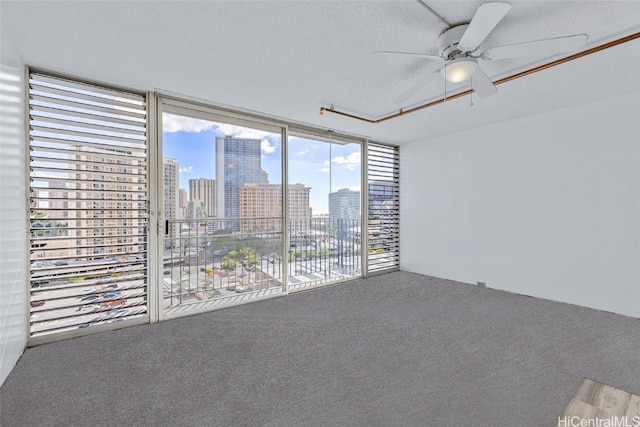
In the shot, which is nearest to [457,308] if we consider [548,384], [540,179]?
[548,384]


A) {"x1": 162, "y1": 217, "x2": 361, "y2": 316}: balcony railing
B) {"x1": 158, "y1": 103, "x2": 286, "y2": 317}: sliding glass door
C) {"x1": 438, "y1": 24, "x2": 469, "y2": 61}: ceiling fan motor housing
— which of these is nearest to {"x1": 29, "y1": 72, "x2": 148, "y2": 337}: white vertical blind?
{"x1": 158, "y1": 103, "x2": 286, "y2": 317}: sliding glass door

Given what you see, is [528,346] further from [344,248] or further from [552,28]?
[344,248]

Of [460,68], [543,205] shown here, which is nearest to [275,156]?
[460,68]

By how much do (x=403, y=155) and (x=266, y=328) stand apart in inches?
149

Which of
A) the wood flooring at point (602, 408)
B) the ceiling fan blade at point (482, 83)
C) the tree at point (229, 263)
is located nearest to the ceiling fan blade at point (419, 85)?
the ceiling fan blade at point (482, 83)

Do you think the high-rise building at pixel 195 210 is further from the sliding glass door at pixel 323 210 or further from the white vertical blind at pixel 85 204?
the sliding glass door at pixel 323 210

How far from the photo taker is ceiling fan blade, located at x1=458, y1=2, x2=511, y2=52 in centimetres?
139

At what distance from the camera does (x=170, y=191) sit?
301 cm

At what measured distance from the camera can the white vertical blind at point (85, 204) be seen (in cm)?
238

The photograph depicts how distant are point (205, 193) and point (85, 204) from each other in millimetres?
1079

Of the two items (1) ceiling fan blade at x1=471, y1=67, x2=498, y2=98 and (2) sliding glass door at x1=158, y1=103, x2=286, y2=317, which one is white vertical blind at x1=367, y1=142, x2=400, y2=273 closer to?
(2) sliding glass door at x1=158, y1=103, x2=286, y2=317

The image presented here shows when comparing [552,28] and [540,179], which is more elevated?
[552,28]

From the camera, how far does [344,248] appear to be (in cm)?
482

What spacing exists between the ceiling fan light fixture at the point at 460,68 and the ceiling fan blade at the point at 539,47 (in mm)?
85
